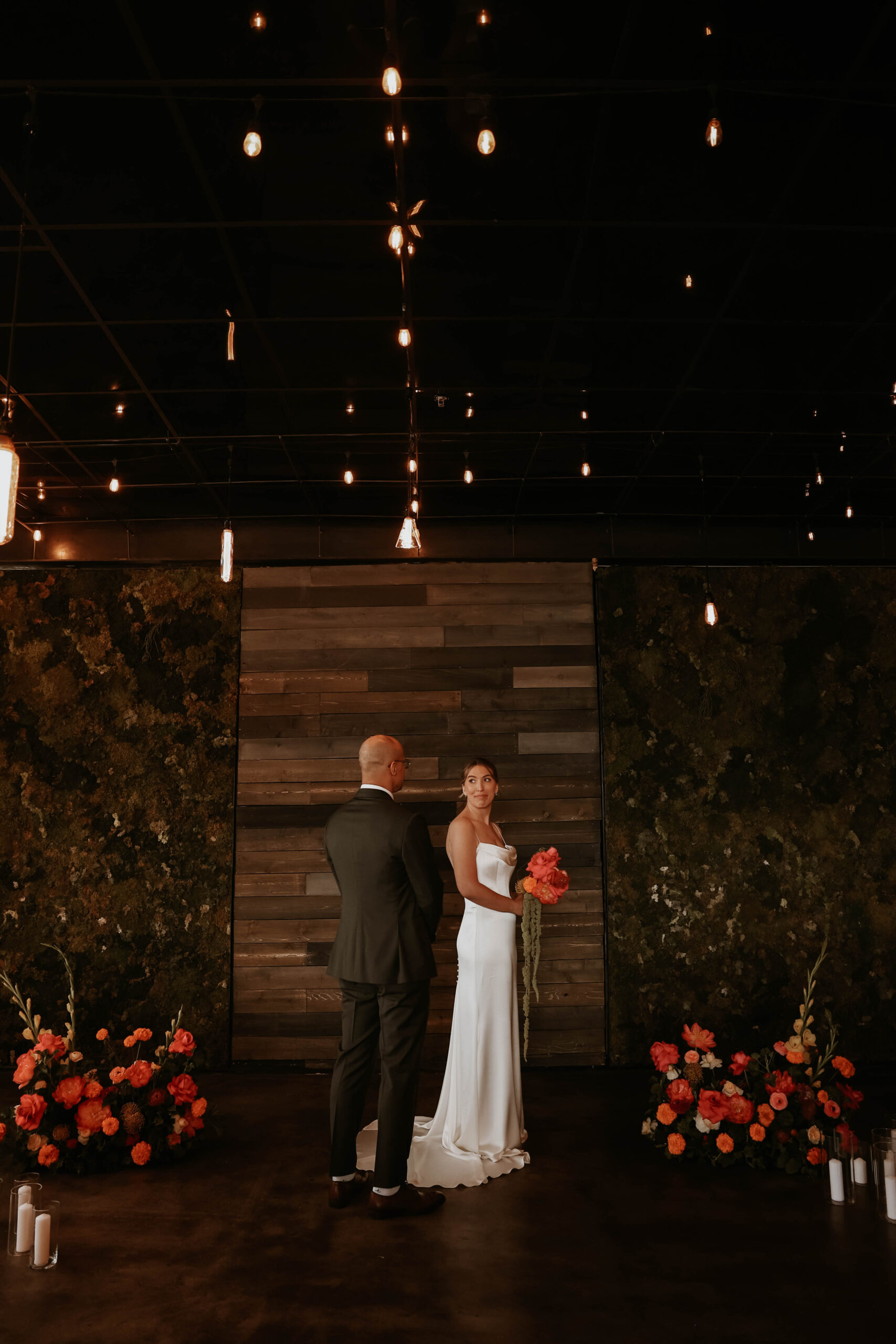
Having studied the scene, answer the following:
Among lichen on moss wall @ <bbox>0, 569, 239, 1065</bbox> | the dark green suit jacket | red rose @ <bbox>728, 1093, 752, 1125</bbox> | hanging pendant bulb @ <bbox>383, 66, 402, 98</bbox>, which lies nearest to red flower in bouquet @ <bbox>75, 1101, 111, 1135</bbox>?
the dark green suit jacket

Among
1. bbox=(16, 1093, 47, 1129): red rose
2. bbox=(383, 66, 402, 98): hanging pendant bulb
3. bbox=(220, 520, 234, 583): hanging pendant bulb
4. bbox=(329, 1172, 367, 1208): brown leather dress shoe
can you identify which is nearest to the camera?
bbox=(383, 66, 402, 98): hanging pendant bulb

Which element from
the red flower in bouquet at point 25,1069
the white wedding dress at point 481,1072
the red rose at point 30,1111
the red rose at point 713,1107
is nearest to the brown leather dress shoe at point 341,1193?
the white wedding dress at point 481,1072

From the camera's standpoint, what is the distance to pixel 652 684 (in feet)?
22.1

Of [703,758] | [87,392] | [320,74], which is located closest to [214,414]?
[87,392]

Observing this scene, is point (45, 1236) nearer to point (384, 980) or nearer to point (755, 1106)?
point (384, 980)

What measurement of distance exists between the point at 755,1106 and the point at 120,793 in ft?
15.0

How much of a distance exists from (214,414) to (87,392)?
703mm

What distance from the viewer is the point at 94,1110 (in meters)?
4.31

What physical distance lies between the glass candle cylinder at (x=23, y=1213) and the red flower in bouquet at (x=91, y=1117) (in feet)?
2.93

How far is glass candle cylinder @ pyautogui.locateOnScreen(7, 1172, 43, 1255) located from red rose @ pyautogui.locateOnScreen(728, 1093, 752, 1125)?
3.02 m

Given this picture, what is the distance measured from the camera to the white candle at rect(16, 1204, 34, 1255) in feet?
10.9

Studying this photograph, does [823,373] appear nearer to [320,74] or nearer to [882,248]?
[882,248]

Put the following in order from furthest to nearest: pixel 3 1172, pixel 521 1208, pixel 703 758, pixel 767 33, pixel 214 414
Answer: pixel 703 758 < pixel 214 414 < pixel 3 1172 < pixel 521 1208 < pixel 767 33

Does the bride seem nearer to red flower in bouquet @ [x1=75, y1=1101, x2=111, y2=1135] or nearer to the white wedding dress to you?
the white wedding dress
